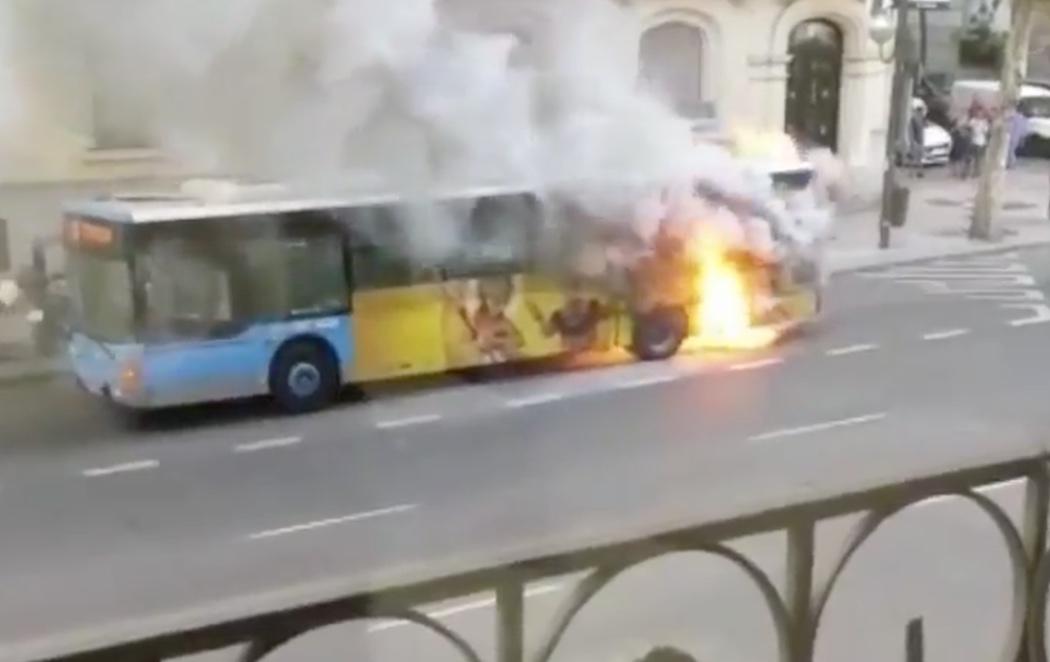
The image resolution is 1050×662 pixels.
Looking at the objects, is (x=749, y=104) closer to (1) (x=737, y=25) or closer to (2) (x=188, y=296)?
(1) (x=737, y=25)

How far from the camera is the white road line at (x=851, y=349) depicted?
0.87 m

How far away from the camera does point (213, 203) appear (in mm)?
637

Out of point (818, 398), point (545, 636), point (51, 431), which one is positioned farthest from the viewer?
point (818, 398)

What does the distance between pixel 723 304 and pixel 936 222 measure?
0.53 feet

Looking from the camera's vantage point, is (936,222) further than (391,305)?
Yes

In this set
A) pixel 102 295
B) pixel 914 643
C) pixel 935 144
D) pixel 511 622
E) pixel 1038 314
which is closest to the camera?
pixel 511 622


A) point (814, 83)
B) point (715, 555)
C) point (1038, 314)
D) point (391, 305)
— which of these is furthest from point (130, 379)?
point (1038, 314)

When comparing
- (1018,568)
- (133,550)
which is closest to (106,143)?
(133,550)

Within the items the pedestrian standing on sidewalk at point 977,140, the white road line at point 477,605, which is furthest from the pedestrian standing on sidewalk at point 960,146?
the white road line at point 477,605

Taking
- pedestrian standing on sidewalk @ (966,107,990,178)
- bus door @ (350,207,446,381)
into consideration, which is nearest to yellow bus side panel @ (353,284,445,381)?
bus door @ (350,207,446,381)

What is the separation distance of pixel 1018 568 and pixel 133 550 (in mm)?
376

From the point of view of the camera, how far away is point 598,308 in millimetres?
756

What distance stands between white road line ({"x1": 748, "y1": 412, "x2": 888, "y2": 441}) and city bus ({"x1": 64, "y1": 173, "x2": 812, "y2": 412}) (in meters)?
0.11

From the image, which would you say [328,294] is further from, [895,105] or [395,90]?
[895,105]
